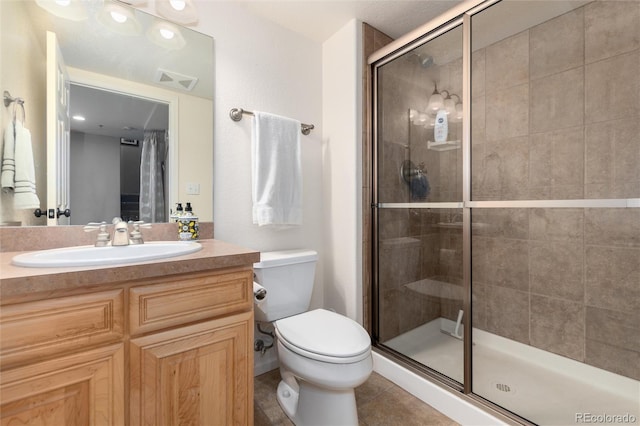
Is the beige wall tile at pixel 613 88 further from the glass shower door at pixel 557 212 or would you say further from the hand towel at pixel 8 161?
the hand towel at pixel 8 161

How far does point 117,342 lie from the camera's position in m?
0.83

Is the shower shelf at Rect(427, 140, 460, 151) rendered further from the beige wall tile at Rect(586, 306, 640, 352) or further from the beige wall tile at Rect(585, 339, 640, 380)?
the beige wall tile at Rect(585, 339, 640, 380)

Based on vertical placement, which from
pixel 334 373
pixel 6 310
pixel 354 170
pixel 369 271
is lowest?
pixel 334 373

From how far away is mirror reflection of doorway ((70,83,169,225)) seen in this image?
124cm

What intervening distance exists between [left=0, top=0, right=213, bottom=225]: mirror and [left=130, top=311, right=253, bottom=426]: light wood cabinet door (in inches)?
27.6

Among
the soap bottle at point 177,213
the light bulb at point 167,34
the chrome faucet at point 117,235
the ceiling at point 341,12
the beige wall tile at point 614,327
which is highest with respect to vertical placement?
the ceiling at point 341,12

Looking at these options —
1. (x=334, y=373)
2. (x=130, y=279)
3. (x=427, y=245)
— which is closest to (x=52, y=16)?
(x=130, y=279)

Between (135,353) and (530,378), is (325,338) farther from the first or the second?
(530,378)

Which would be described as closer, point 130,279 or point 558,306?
point 130,279

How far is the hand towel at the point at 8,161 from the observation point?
3.53 feet

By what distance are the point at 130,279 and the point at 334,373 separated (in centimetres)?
79

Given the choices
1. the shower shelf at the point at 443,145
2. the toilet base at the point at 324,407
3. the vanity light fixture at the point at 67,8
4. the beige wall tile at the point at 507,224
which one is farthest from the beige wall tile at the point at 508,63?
the vanity light fixture at the point at 67,8

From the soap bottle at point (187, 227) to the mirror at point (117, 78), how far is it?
99 millimetres

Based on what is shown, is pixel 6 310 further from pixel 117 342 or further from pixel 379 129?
pixel 379 129
